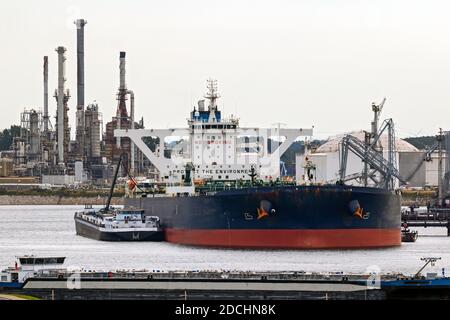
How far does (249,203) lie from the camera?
183ft

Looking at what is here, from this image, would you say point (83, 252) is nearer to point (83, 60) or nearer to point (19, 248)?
point (19, 248)

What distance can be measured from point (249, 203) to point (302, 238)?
331 centimetres

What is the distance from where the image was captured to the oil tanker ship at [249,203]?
179 ft

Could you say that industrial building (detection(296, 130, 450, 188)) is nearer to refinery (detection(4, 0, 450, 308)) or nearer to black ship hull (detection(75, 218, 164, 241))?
refinery (detection(4, 0, 450, 308))

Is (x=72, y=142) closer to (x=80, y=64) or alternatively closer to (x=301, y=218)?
(x=80, y=64)

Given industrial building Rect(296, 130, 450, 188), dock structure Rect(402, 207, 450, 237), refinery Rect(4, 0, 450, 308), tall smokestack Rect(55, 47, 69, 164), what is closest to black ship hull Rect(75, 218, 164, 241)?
refinery Rect(4, 0, 450, 308)

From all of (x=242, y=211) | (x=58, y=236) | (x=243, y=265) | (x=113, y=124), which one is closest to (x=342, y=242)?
(x=242, y=211)

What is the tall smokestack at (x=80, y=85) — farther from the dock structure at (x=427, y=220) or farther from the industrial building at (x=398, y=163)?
the dock structure at (x=427, y=220)

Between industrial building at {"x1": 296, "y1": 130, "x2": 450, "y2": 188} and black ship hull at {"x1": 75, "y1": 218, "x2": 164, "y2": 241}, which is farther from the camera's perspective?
industrial building at {"x1": 296, "y1": 130, "x2": 450, "y2": 188}

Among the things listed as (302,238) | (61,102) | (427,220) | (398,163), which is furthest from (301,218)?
(61,102)

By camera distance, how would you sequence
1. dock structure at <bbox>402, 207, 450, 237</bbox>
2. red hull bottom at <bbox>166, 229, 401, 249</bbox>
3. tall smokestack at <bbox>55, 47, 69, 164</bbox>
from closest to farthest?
red hull bottom at <bbox>166, 229, 401, 249</bbox>, dock structure at <bbox>402, 207, 450, 237</bbox>, tall smokestack at <bbox>55, 47, 69, 164</bbox>

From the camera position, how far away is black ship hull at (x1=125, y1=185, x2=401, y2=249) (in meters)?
54.3

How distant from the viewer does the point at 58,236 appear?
262 feet
